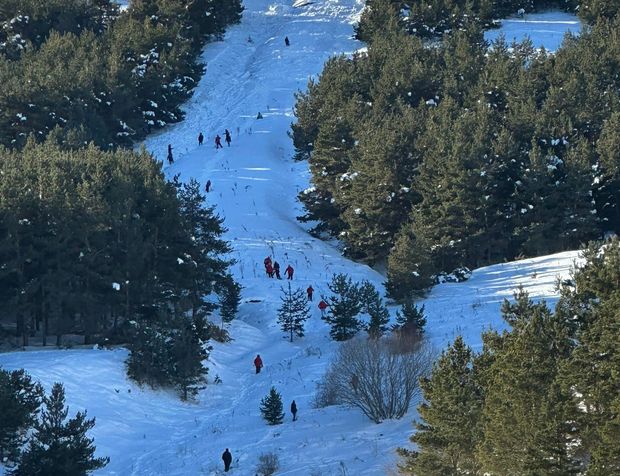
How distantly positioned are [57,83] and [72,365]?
28751 millimetres

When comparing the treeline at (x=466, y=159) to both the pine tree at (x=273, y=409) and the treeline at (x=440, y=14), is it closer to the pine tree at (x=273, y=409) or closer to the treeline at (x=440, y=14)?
the pine tree at (x=273, y=409)

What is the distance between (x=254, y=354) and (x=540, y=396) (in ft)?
66.7

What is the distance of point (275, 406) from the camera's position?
27984 mm

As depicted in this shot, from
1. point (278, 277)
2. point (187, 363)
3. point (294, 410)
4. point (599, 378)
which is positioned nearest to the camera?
point (599, 378)

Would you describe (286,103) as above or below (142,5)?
below

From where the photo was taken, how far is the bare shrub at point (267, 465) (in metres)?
24.5

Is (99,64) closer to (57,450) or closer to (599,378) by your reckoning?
(57,450)

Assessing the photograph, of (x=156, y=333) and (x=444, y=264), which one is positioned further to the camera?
(x=444, y=264)

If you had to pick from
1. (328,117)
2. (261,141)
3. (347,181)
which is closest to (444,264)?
(347,181)

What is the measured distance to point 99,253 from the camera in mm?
34438

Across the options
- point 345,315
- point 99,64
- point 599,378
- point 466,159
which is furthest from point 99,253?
point 99,64

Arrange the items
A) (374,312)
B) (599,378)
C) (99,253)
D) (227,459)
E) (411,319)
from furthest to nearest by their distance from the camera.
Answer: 1. (99,253)
2. (374,312)
3. (411,319)
4. (227,459)
5. (599,378)

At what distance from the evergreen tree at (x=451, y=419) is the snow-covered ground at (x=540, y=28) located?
48.7 meters

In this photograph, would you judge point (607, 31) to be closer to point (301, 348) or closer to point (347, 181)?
point (347, 181)
